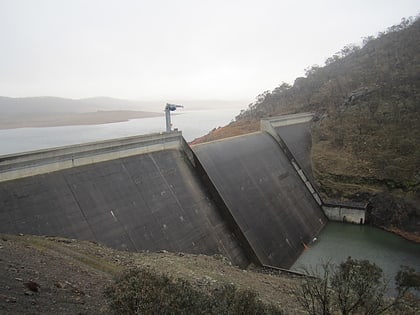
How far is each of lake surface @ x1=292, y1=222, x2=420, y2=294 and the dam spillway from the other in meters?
0.82

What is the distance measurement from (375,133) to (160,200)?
21.8m

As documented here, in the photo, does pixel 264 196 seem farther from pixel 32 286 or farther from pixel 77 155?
pixel 32 286

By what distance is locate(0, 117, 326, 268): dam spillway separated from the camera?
12195mm

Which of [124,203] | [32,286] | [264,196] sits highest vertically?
[32,286]

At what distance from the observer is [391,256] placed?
62.1ft

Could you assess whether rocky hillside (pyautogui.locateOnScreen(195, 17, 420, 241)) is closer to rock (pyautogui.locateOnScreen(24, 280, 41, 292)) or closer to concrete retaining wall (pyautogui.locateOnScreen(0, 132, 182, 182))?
concrete retaining wall (pyautogui.locateOnScreen(0, 132, 182, 182))

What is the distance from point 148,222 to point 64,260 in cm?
554

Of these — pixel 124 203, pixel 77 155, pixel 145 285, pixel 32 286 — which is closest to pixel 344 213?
pixel 124 203

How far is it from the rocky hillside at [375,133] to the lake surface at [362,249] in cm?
124

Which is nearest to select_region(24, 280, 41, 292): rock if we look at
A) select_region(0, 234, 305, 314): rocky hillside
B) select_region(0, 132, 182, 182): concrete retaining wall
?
select_region(0, 234, 305, 314): rocky hillside

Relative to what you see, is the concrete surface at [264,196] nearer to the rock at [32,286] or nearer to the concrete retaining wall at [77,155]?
the concrete retaining wall at [77,155]

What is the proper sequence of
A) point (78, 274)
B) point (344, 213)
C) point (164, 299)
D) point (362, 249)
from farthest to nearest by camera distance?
point (344, 213), point (362, 249), point (78, 274), point (164, 299)

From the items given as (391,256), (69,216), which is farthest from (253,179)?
(69,216)

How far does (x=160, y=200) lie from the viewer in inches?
619
